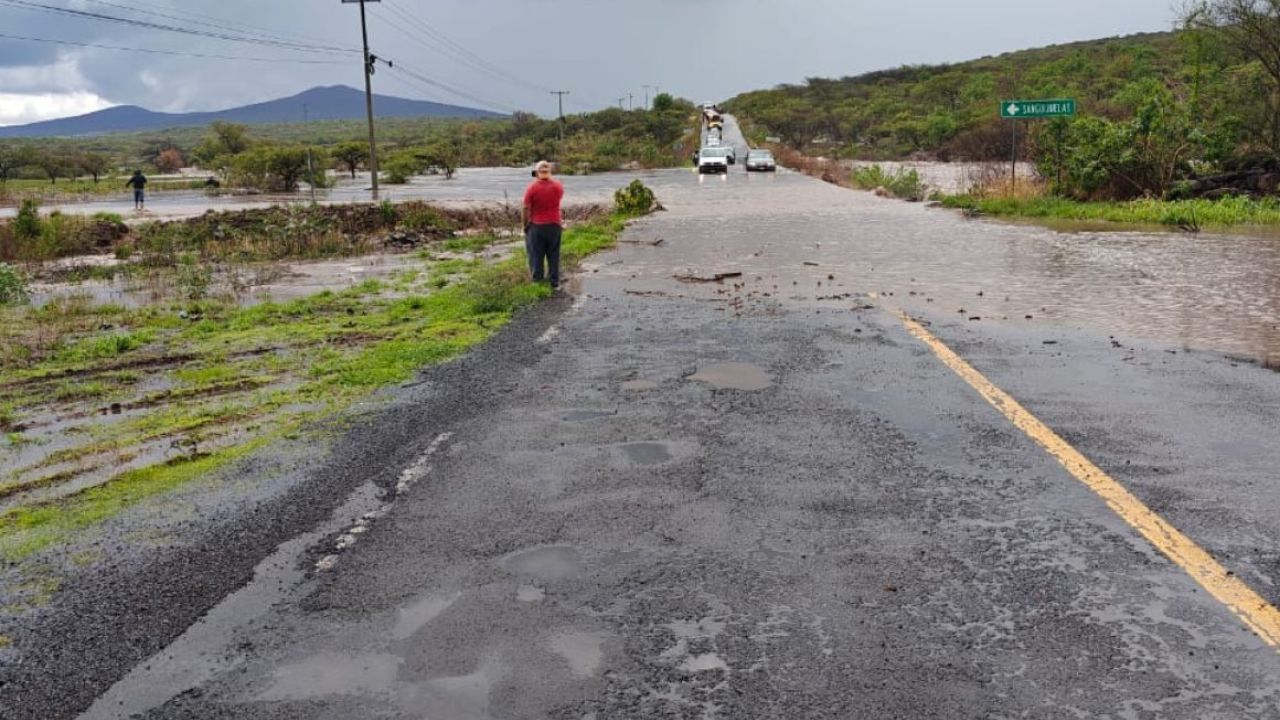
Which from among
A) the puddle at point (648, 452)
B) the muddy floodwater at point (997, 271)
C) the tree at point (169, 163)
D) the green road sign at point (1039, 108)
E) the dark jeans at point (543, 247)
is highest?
the tree at point (169, 163)

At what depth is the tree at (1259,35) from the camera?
90.7ft

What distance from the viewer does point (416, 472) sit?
242 inches

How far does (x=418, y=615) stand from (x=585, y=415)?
335 cm

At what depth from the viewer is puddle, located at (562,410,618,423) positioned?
7319 millimetres

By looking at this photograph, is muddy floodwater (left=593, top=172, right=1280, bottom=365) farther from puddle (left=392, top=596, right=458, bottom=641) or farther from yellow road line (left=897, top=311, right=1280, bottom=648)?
puddle (left=392, top=596, right=458, bottom=641)

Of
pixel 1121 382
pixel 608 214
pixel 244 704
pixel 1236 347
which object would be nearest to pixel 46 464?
pixel 244 704

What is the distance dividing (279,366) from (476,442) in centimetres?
398

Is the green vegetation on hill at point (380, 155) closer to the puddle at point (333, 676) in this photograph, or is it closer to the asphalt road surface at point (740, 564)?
the asphalt road surface at point (740, 564)

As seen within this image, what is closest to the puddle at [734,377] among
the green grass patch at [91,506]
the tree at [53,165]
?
the green grass patch at [91,506]

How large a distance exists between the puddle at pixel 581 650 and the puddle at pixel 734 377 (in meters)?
4.43

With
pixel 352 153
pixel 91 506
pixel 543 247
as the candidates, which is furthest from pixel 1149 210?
pixel 352 153

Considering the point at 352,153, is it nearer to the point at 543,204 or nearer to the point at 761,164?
the point at 761,164

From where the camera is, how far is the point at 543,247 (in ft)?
47.7

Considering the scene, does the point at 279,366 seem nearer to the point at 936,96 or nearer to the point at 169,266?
the point at 169,266
